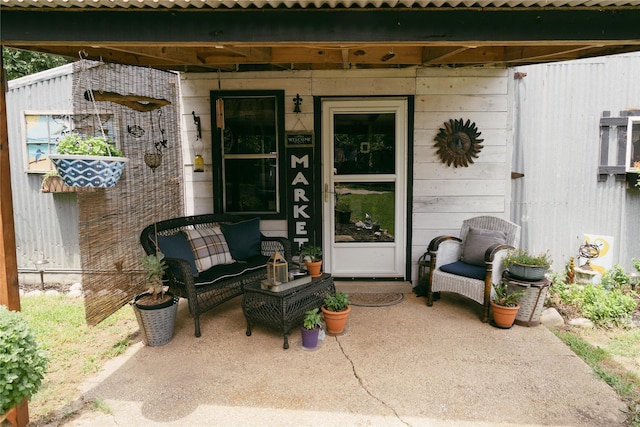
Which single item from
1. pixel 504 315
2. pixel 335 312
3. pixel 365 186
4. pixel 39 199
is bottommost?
pixel 504 315

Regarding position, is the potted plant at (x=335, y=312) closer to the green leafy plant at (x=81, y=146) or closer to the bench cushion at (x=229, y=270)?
the bench cushion at (x=229, y=270)

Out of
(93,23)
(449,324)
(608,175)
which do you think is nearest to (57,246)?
(93,23)

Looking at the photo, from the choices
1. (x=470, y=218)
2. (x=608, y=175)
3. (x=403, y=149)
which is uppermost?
(x=403, y=149)

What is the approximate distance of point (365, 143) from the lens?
201 inches

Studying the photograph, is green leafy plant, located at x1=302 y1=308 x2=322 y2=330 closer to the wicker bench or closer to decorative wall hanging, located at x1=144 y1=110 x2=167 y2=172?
the wicker bench

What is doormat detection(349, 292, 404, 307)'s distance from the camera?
15.2ft

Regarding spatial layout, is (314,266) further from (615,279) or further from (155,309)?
(615,279)

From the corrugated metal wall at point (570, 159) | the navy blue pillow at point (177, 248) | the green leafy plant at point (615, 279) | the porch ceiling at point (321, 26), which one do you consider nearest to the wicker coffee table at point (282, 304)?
the navy blue pillow at point (177, 248)

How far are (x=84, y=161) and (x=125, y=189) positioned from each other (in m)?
1.80

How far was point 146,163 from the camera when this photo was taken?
14.4 feet

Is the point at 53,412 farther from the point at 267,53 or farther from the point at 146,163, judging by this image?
the point at 267,53

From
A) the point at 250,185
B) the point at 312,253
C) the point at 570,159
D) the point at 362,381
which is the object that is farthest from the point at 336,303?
the point at 570,159

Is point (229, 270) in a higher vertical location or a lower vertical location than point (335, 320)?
higher

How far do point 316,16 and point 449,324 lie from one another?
9.77 feet
